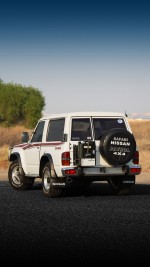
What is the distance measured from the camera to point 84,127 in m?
15.1

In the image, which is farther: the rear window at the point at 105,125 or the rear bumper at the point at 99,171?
the rear window at the point at 105,125

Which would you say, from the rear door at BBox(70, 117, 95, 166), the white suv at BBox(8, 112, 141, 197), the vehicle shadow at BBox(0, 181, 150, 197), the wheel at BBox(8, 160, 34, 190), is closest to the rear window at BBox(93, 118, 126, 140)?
the white suv at BBox(8, 112, 141, 197)

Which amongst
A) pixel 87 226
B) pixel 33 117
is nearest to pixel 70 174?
pixel 87 226

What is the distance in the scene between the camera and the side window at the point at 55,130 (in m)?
15.2

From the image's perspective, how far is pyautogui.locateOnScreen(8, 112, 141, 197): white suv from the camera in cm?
1447

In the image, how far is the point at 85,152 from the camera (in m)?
14.5

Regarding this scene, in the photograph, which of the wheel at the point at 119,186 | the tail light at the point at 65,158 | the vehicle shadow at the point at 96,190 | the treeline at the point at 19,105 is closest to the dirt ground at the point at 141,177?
the vehicle shadow at the point at 96,190

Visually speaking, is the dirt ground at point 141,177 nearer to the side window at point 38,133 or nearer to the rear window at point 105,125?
the side window at point 38,133

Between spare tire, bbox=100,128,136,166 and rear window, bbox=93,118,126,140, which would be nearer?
spare tire, bbox=100,128,136,166

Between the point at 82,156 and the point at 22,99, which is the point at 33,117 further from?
the point at 82,156

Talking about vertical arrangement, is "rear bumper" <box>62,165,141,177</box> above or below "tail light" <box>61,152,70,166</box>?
below

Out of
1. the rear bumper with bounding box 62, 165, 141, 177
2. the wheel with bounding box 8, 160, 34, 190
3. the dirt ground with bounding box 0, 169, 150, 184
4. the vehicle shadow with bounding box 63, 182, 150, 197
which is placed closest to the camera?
the rear bumper with bounding box 62, 165, 141, 177

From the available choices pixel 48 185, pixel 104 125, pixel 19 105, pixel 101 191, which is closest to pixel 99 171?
pixel 104 125

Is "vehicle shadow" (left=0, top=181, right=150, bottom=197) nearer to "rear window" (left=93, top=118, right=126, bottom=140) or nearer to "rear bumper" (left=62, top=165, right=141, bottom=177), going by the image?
"rear bumper" (left=62, top=165, right=141, bottom=177)
